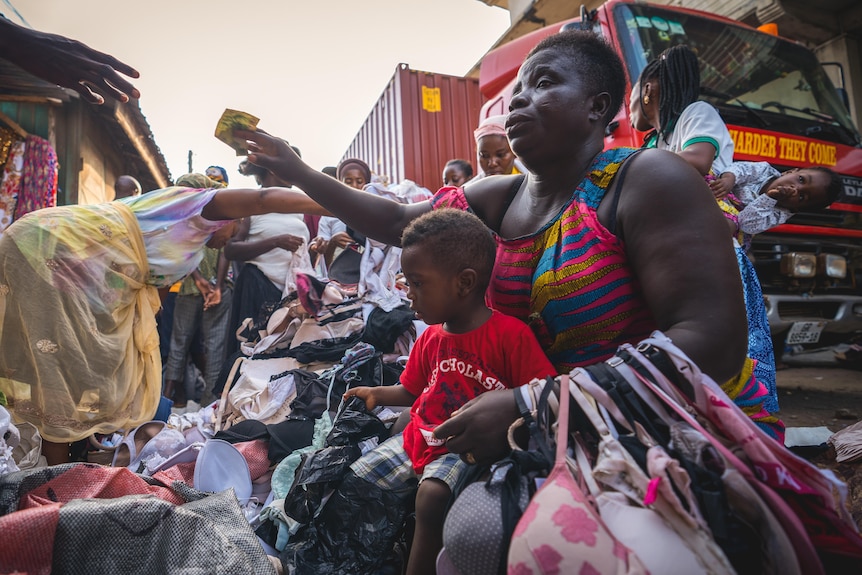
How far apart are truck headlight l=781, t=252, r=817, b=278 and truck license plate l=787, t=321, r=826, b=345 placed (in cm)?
38

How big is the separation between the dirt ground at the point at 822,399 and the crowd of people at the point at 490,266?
4.77 ft

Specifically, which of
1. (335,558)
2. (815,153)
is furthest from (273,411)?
(815,153)

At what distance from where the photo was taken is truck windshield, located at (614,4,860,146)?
3.57 meters

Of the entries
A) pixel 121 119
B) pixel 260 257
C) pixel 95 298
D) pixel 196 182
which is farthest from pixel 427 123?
pixel 95 298

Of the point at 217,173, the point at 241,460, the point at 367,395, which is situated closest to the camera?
the point at 367,395

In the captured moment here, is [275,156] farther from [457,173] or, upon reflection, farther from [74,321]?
[457,173]

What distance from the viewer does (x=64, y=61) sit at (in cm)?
210

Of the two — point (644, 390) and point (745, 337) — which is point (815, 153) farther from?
point (644, 390)

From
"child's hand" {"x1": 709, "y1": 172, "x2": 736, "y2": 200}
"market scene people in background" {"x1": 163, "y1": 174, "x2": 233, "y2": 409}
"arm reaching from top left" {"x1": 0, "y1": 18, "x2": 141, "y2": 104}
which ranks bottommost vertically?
"market scene people in background" {"x1": 163, "y1": 174, "x2": 233, "y2": 409}

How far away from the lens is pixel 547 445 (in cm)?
94

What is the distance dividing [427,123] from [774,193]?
4846mm

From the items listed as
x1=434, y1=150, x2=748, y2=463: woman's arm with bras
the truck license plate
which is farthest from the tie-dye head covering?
the truck license plate

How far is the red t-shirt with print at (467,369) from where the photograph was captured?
1.35 m

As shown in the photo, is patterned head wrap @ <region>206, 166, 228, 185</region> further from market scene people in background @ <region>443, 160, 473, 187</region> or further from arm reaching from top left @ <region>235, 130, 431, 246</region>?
arm reaching from top left @ <region>235, 130, 431, 246</region>
